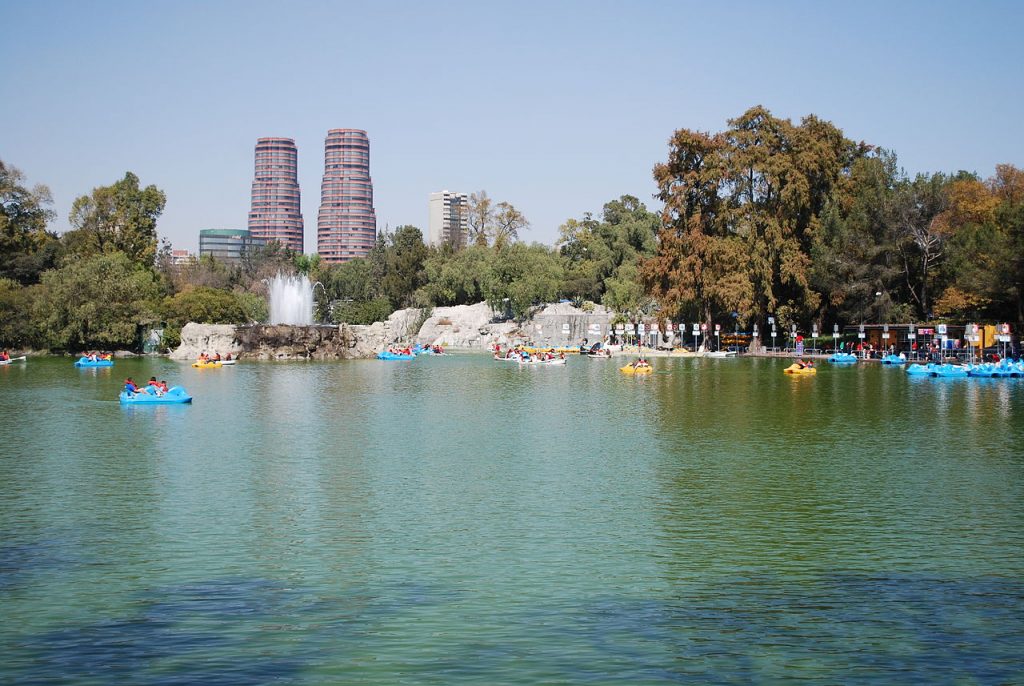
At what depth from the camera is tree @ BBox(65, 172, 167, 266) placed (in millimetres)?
113188

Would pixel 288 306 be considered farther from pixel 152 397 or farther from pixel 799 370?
pixel 152 397

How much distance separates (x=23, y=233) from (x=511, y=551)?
361 ft

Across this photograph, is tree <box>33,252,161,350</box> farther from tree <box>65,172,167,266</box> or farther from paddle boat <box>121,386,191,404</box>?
paddle boat <box>121,386,191,404</box>

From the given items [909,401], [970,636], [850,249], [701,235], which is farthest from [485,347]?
[970,636]

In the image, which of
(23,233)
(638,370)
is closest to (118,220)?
(23,233)

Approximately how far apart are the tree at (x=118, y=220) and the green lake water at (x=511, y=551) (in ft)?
268

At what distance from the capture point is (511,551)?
17.6 metres

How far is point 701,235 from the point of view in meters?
95.6

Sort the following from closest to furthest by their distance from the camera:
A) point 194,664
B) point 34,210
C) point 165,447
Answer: point 194,664 → point 165,447 → point 34,210

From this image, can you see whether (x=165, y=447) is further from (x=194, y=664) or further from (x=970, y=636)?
(x=970, y=636)

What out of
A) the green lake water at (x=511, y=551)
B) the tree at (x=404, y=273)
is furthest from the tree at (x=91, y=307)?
the green lake water at (x=511, y=551)

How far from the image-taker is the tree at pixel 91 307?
308 ft

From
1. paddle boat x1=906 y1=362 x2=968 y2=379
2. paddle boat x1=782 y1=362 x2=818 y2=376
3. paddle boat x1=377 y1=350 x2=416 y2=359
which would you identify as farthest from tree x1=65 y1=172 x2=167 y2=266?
paddle boat x1=906 y1=362 x2=968 y2=379

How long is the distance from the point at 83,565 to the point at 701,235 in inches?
3333
